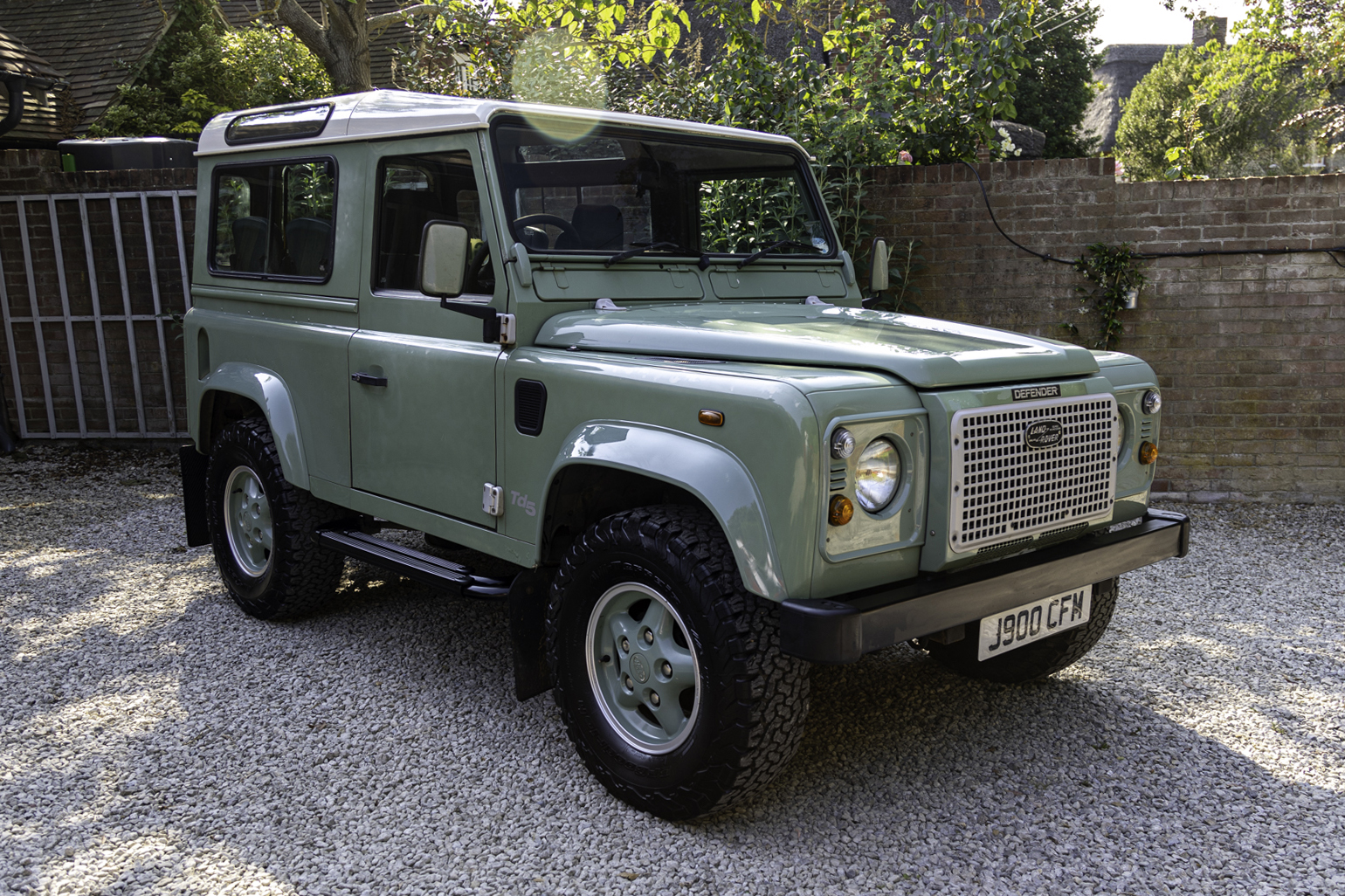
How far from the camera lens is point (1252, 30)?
1244 cm

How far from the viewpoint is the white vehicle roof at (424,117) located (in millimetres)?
3289

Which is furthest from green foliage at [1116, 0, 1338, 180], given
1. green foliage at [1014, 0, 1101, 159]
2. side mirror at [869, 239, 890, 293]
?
side mirror at [869, 239, 890, 293]

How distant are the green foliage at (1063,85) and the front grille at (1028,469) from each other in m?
26.2

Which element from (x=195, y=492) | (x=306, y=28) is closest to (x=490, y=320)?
(x=195, y=492)

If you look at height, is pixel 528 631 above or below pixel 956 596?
below

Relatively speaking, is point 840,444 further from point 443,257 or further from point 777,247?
point 777,247

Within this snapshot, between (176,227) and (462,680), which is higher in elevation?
(176,227)

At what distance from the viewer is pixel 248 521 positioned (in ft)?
14.9

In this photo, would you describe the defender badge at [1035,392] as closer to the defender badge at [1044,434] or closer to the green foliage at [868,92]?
the defender badge at [1044,434]

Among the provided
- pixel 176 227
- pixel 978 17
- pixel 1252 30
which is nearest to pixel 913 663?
pixel 978 17

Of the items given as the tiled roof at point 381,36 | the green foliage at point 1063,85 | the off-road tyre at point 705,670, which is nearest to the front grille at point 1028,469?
the off-road tyre at point 705,670

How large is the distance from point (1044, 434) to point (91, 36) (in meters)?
17.3

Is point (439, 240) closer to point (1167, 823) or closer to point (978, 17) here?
point (1167, 823)

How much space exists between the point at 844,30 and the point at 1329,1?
8782mm
